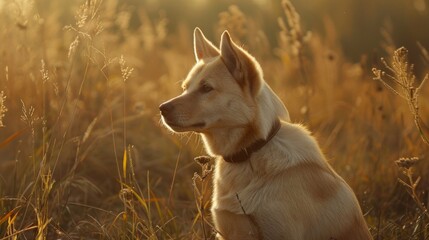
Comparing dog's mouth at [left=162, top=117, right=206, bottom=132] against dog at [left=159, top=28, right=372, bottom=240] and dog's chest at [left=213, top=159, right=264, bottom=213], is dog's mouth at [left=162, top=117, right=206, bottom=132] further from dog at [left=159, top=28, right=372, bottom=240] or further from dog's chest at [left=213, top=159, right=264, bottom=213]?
dog's chest at [left=213, top=159, right=264, bottom=213]

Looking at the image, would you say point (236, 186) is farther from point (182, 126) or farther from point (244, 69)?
point (244, 69)

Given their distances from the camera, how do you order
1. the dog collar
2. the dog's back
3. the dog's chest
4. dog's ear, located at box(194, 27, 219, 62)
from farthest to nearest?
dog's ear, located at box(194, 27, 219, 62) → the dog collar → the dog's chest → the dog's back

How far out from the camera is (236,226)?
3314mm

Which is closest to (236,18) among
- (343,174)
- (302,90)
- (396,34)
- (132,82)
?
(302,90)

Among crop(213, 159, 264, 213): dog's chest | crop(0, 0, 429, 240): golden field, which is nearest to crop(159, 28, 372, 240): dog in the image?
crop(213, 159, 264, 213): dog's chest

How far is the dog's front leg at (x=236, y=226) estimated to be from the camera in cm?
321

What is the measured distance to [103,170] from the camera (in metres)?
5.45

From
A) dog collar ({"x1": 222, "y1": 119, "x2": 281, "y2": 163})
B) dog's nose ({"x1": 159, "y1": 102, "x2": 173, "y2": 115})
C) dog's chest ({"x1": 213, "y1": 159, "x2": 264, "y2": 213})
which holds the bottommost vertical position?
dog's chest ({"x1": 213, "y1": 159, "x2": 264, "y2": 213})

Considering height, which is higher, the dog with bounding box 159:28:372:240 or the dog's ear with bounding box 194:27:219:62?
the dog's ear with bounding box 194:27:219:62

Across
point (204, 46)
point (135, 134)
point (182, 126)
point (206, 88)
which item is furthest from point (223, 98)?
point (135, 134)

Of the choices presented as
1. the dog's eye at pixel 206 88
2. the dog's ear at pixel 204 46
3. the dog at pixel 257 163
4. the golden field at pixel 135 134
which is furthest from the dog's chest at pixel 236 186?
the dog's ear at pixel 204 46

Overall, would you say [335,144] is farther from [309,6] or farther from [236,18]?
[309,6]

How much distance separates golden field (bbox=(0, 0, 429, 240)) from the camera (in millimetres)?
3523

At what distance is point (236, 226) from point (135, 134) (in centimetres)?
326
